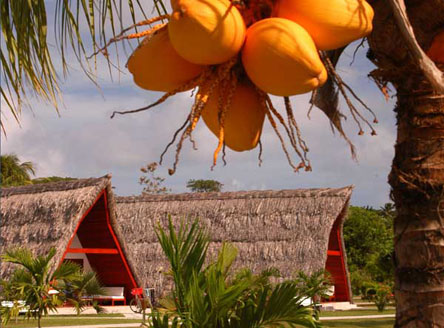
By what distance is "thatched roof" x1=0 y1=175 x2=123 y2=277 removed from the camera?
67.1 ft

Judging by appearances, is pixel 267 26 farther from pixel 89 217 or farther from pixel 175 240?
pixel 89 217

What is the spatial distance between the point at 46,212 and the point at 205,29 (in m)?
21.0

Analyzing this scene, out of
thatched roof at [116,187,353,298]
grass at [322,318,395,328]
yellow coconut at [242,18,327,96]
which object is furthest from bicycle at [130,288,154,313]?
yellow coconut at [242,18,327,96]

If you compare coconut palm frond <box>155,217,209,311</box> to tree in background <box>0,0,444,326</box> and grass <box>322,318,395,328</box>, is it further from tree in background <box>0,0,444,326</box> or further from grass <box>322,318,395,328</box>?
grass <box>322,318,395,328</box>

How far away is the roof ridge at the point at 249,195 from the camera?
25938mm

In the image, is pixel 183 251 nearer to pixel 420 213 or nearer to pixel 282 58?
pixel 420 213

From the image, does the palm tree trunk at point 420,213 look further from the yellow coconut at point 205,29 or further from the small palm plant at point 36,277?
the small palm plant at point 36,277

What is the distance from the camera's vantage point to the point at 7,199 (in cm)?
2341

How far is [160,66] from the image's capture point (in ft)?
4.81

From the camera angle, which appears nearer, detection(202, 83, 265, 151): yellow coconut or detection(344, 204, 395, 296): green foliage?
detection(202, 83, 265, 151): yellow coconut

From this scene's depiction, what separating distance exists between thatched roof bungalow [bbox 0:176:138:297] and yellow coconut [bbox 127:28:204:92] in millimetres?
18224

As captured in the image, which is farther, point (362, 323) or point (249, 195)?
point (249, 195)

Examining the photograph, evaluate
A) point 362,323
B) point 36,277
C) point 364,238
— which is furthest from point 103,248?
point 364,238

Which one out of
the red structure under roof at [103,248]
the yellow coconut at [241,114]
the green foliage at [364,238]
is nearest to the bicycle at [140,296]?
the red structure under roof at [103,248]
